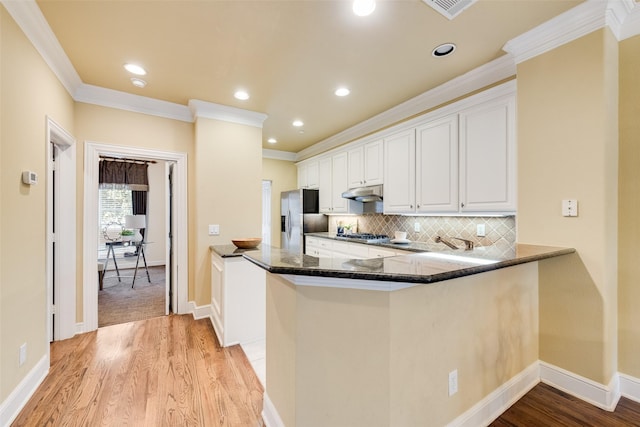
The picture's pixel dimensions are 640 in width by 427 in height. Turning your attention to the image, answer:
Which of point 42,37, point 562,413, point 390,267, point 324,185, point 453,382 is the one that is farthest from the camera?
point 324,185

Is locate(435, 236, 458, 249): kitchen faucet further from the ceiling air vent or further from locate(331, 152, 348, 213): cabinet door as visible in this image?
the ceiling air vent

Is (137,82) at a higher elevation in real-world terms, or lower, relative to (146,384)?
higher

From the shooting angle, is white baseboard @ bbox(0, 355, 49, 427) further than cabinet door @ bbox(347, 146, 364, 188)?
No

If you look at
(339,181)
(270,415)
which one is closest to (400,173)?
(339,181)

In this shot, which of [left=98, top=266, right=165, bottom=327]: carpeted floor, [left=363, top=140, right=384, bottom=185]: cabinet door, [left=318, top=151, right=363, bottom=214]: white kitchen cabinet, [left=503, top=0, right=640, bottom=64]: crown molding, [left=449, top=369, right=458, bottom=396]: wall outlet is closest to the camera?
[left=449, top=369, right=458, bottom=396]: wall outlet

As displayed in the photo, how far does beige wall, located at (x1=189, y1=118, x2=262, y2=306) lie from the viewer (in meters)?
3.34

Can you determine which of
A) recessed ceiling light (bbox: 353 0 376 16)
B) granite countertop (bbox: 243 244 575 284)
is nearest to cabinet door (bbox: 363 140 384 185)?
recessed ceiling light (bbox: 353 0 376 16)

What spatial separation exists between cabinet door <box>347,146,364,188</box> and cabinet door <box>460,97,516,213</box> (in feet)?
5.09

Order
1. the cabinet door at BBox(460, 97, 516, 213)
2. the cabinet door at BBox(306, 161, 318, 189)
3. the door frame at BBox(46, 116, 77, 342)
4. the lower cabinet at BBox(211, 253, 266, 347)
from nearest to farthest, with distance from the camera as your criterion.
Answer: the cabinet door at BBox(460, 97, 516, 213), the lower cabinet at BBox(211, 253, 266, 347), the door frame at BBox(46, 116, 77, 342), the cabinet door at BBox(306, 161, 318, 189)

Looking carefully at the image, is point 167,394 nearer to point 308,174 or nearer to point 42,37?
point 42,37

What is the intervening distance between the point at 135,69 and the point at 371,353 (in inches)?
121

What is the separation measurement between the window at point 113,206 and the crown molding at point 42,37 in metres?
4.32

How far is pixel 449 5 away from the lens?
174cm

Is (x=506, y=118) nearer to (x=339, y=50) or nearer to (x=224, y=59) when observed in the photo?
(x=339, y=50)
